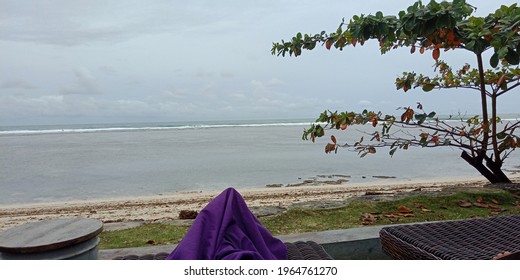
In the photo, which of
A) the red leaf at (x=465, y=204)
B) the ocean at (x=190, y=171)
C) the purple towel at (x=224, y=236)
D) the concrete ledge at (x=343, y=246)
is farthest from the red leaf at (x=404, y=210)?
the ocean at (x=190, y=171)

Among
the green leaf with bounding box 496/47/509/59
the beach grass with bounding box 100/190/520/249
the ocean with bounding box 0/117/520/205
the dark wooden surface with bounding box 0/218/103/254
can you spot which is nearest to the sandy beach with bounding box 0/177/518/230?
the ocean with bounding box 0/117/520/205

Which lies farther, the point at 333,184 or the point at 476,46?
the point at 333,184

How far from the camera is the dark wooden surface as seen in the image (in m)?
1.47

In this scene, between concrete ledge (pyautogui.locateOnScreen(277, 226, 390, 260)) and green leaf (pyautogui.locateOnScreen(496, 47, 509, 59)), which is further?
concrete ledge (pyautogui.locateOnScreen(277, 226, 390, 260))

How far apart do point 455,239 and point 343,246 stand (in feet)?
2.24

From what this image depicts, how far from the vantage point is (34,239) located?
1540mm

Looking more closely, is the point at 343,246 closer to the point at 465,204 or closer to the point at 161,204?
the point at 465,204

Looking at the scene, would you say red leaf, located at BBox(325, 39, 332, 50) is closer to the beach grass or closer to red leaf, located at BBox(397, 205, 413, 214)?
the beach grass

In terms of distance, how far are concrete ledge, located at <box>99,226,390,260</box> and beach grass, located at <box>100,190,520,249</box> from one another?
0.65m

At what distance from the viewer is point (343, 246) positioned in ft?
8.45

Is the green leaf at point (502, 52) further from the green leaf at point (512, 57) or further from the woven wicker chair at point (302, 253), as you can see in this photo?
the woven wicker chair at point (302, 253)
